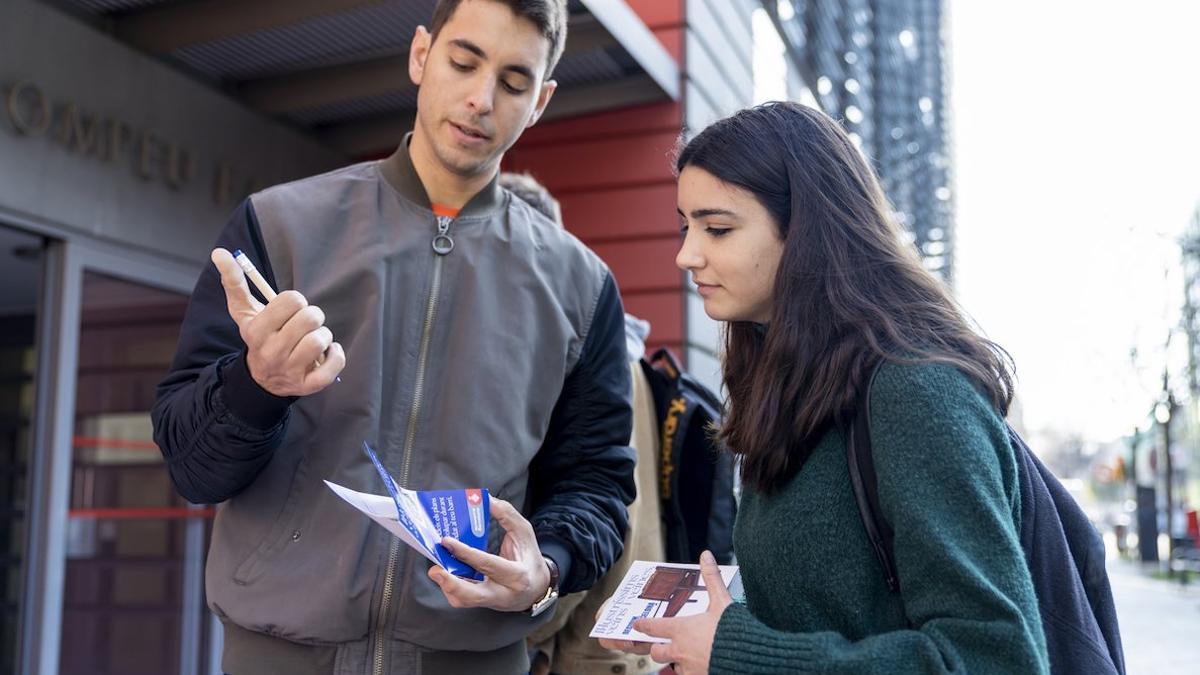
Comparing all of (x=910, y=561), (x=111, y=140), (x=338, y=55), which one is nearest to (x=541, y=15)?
(x=910, y=561)

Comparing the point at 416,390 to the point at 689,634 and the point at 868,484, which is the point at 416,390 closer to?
the point at 689,634

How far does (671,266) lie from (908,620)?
577 centimetres

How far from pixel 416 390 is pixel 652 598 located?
0.65m

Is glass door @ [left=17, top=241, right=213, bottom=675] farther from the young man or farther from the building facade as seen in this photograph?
the young man

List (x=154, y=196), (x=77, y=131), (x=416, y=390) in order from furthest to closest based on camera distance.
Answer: (x=154, y=196) < (x=77, y=131) < (x=416, y=390)

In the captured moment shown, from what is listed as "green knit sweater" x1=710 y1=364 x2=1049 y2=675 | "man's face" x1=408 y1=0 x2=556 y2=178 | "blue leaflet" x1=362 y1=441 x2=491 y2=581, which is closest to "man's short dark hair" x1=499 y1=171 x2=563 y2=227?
"man's face" x1=408 y1=0 x2=556 y2=178

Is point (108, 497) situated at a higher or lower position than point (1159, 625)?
higher

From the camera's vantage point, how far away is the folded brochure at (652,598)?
5.94ft

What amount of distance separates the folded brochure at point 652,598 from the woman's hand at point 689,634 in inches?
0.7

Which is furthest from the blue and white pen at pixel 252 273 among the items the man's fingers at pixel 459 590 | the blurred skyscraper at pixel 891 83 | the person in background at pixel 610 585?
the blurred skyscraper at pixel 891 83

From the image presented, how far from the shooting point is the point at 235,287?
1.73 metres

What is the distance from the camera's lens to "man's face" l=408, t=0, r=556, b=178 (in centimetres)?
237

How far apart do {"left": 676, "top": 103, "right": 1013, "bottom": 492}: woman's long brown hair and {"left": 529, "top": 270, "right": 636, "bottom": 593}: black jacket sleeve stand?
1.46ft

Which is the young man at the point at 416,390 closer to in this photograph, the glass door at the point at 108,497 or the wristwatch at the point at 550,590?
the wristwatch at the point at 550,590
